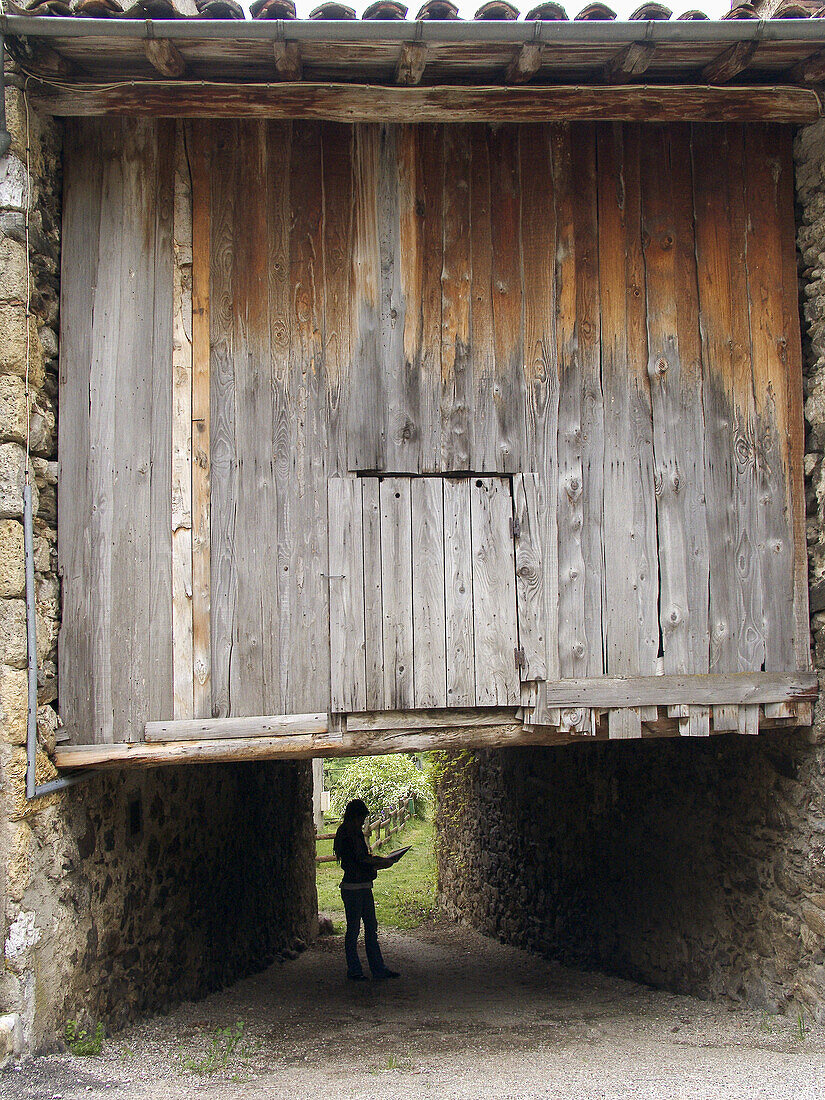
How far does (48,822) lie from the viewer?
12.5ft

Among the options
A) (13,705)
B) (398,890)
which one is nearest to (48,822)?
(13,705)

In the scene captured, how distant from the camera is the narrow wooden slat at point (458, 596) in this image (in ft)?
13.5

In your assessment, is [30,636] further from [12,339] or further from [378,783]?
[378,783]

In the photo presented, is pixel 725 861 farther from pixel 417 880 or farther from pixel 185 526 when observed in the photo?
pixel 417 880

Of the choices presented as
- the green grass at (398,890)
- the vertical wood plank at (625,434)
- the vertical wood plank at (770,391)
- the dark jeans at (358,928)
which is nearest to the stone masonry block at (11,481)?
the vertical wood plank at (625,434)

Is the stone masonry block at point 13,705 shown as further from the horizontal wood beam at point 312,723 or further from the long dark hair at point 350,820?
the long dark hair at point 350,820

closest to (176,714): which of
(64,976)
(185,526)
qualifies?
(185,526)

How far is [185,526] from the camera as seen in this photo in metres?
4.05

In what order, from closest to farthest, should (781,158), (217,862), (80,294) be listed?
(80,294) → (781,158) → (217,862)

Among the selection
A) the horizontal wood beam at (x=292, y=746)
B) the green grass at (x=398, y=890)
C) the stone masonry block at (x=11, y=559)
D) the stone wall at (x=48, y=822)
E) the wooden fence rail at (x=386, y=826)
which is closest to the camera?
the stone wall at (x=48, y=822)

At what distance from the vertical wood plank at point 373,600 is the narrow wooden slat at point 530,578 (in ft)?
2.22

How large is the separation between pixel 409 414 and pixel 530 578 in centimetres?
100

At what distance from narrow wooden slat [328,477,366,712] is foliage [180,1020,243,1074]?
1717 millimetres

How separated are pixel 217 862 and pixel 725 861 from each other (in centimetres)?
352
